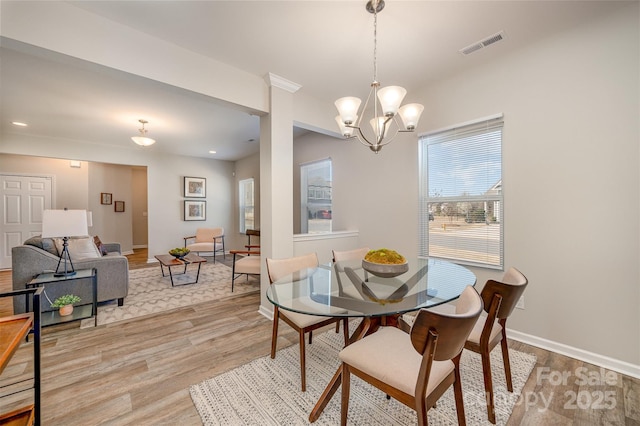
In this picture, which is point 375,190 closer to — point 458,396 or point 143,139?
point 458,396

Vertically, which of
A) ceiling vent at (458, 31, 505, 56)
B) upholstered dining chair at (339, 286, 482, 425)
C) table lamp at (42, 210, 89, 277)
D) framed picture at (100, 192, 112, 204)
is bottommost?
upholstered dining chair at (339, 286, 482, 425)

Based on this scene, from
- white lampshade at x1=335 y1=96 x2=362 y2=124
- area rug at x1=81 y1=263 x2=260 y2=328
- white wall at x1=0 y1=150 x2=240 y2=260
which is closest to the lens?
white lampshade at x1=335 y1=96 x2=362 y2=124

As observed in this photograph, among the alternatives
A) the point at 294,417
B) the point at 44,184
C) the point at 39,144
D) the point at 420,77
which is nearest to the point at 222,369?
the point at 294,417

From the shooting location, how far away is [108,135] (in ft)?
15.9

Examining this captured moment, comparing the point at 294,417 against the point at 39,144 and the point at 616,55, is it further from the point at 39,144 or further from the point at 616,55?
the point at 39,144

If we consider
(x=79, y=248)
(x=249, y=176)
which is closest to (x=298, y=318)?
(x=79, y=248)

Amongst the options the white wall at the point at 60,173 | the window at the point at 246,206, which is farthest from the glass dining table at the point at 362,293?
the white wall at the point at 60,173

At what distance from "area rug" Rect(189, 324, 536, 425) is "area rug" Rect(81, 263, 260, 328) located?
184 cm

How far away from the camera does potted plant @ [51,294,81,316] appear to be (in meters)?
2.69

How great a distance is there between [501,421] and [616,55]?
2680 millimetres

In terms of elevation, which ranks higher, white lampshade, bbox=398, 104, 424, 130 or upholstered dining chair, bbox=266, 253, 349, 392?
white lampshade, bbox=398, 104, 424, 130

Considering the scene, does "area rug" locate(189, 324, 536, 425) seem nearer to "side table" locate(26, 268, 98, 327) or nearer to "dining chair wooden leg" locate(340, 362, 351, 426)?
"dining chair wooden leg" locate(340, 362, 351, 426)

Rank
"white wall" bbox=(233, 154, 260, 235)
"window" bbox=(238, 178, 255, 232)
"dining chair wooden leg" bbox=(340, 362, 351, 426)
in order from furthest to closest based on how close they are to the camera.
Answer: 1. "window" bbox=(238, 178, 255, 232)
2. "white wall" bbox=(233, 154, 260, 235)
3. "dining chair wooden leg" bbox=(340, 362, 351, 426)

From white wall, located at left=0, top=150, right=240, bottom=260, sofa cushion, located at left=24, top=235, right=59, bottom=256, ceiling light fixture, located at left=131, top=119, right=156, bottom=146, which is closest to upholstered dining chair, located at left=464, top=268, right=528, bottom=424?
sofa cushion, located at left=24, top=235, right=59, bottom=256
